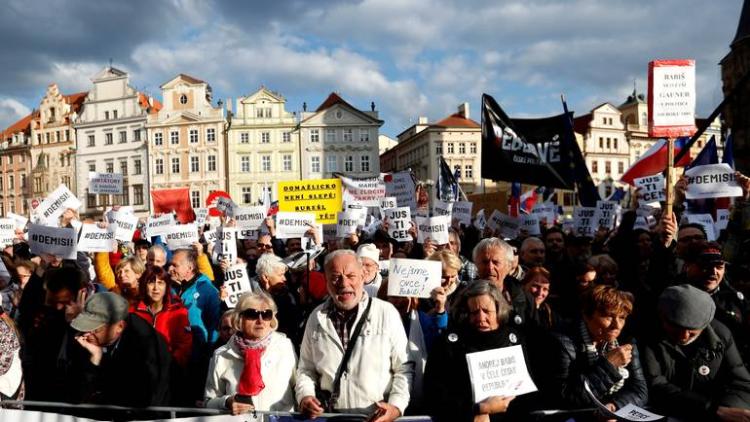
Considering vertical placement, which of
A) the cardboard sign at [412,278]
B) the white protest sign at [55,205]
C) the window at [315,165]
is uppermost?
the window at [315,165]

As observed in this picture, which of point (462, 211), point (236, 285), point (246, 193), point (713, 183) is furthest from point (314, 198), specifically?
point (246, 193)

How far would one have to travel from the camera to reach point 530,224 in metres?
11.9

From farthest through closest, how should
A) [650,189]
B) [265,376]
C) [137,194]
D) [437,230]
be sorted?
1. [137,194]
2. [650,189]
3. [437,230]
4. [265,376]

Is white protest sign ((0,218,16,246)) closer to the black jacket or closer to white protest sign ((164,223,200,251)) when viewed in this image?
white protest sign ((164,223,200,251))

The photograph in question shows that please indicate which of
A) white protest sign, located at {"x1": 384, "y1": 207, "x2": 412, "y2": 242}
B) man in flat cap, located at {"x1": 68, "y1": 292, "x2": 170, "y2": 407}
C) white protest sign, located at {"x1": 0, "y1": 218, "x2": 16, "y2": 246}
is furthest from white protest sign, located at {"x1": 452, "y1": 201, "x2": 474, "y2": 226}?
man in flat cap, located at {"x1": 68, "y1": 292, "x2": 170, "y2": 407}

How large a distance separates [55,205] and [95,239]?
212 cm

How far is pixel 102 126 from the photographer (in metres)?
69.6

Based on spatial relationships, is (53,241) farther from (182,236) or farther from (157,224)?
(157,224)

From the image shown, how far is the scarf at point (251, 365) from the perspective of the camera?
4.05 metres

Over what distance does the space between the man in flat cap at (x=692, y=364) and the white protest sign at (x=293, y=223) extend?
18.0 feet

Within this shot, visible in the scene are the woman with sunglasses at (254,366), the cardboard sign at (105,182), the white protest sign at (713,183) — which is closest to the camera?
the woman with sunglasses at (254,366)

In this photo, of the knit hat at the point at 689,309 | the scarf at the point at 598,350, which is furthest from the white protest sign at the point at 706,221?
the scarf at the point at 598,350

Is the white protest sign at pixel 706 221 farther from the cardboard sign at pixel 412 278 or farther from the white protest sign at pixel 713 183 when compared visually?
the cardboard sign at pixel 412 278

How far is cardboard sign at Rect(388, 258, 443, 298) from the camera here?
4.90 metres
